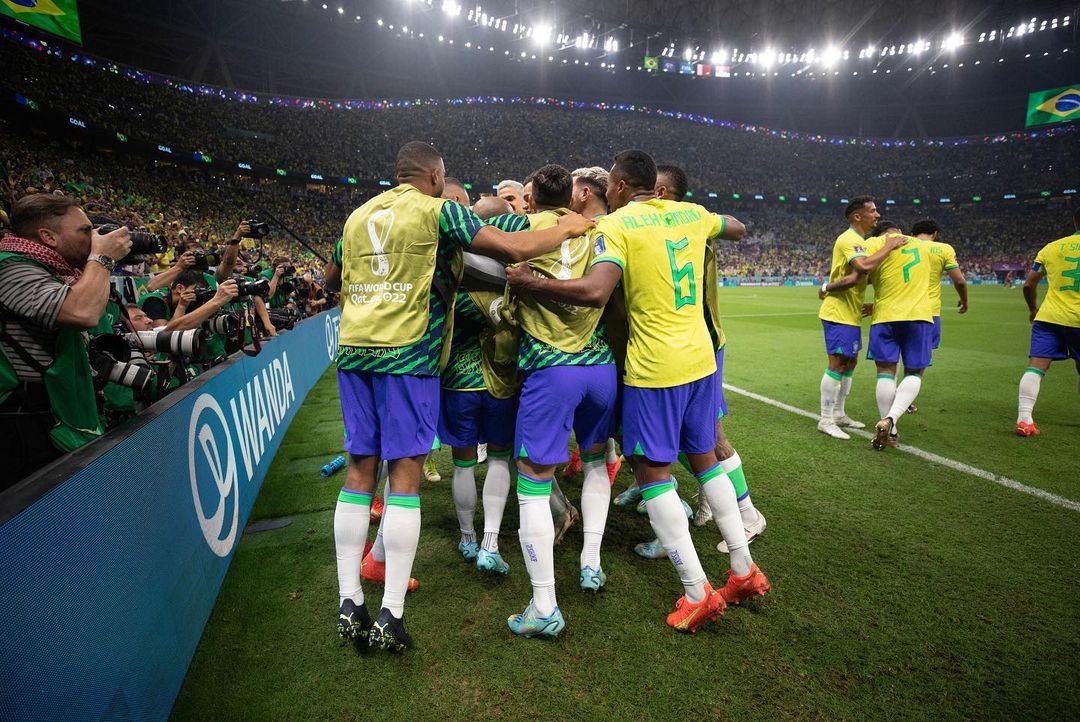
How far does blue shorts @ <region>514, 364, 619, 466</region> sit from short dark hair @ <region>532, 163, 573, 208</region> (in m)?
0.91

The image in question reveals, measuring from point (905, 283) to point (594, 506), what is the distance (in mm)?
4100

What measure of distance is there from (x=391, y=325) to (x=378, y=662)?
→ 4.99 ft

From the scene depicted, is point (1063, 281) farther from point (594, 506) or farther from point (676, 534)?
point (594, 506)

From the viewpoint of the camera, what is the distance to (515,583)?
2920 mm

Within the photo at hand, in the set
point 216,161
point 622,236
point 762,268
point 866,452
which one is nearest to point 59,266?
point 622,236

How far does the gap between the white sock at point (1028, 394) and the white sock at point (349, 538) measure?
642cm

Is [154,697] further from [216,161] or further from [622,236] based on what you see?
[216,161]

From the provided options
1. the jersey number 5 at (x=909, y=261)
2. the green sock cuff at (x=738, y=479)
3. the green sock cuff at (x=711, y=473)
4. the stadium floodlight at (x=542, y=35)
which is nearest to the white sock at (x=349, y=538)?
the green sock cuff at (x=711, y=473)

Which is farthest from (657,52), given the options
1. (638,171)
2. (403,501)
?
(403,501)

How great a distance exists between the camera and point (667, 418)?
2.49 m

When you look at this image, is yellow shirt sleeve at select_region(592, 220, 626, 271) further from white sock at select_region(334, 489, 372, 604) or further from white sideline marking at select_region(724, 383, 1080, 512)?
white sideline marking at select_region(724, 383, 1080, 512)

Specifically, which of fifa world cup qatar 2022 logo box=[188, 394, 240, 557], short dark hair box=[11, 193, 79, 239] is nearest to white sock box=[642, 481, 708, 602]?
fifa world cup qatar 2022 logo box=[188, 394, 240, 557]

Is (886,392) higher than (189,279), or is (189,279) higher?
(189,279)

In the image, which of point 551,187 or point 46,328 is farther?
point 551,187
